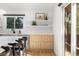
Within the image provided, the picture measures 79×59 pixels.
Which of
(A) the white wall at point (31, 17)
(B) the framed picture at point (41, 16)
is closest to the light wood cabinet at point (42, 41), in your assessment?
(A) the white wall at point (31, 17)

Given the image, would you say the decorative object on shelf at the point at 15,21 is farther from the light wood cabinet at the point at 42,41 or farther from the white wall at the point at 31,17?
the light wood cabinet at the point at 42,41

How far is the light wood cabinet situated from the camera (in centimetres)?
798

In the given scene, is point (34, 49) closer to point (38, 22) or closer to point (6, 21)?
point (38, 22)

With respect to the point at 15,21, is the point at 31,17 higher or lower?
higher

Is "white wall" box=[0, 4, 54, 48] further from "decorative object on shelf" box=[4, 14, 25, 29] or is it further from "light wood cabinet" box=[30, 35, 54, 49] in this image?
"light wood cabinet" box=[30, 35, 54, 49]

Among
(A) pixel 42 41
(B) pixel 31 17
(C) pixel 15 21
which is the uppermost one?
(B) pixel 31 17

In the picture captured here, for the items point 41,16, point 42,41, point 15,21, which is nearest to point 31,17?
point 41,16

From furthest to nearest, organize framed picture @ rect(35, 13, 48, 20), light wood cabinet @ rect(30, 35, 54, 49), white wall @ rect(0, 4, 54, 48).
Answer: framed picture @ rect(35, 13, 48, 20) < white wall @ rect(0, 4, 54, 48) < light wood cabinet @ rect(30, 35, 54, 49)

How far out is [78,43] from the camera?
3.30 metres

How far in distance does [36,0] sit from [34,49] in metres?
6.57

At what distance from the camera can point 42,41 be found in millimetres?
8109

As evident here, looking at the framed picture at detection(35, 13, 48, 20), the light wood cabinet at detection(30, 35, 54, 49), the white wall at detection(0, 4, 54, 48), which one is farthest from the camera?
the framed picture at detection(35, 13, 48, 20)

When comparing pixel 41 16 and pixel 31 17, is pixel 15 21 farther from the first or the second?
pixel 41 16

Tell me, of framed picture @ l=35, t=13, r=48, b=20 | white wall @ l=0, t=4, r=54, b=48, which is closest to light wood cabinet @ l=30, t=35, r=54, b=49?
white wall @ l=0, t=4, r=54, b=48
